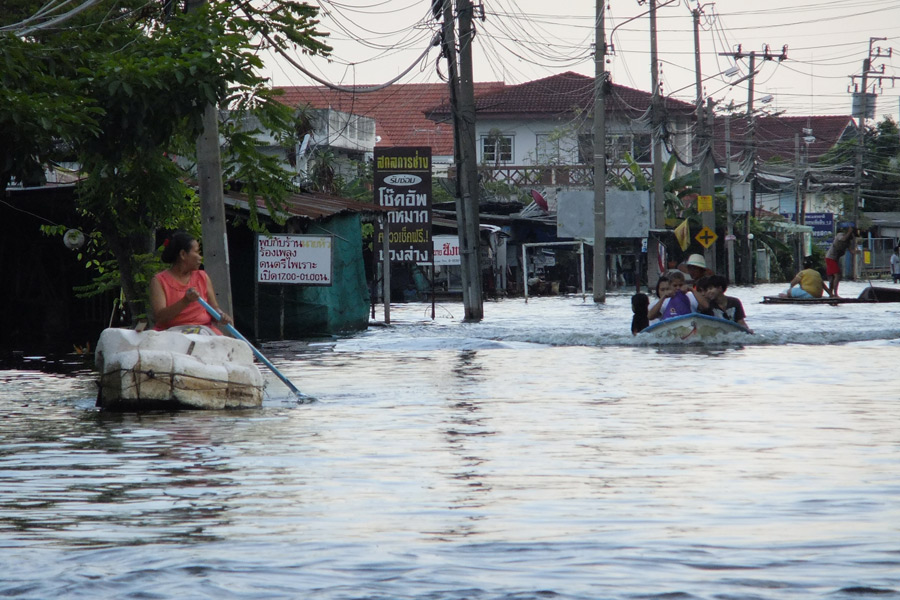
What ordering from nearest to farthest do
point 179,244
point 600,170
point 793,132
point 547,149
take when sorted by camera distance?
point 179,244 → point 600,170 → point 547,149 → point 793,132

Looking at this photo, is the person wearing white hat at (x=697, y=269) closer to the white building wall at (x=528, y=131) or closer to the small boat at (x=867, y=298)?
the small boat at (x=867, y=298)

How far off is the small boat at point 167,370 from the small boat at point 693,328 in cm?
846

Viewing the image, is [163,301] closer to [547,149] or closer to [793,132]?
[547,149]

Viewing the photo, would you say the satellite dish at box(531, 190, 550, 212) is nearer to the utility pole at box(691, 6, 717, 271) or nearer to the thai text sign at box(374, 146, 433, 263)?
the utility pole at box(691, 6, 717, 271)

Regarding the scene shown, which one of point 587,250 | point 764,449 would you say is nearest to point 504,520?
point 764,449

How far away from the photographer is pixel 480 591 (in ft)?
14.9

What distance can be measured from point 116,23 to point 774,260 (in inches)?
2127

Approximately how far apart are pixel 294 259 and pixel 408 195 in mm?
4326

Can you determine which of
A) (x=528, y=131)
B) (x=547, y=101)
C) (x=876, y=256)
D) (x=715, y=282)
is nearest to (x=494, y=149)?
(x=528, y=131)

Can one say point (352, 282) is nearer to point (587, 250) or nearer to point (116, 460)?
point (116, 460)

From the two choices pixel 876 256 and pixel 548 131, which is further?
pixel 876 256

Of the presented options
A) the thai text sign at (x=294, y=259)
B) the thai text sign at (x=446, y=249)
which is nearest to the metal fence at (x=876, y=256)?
the thai text sign at (x=446, y=249)

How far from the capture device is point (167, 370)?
1114 centimetres

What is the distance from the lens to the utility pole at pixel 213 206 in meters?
16.0
